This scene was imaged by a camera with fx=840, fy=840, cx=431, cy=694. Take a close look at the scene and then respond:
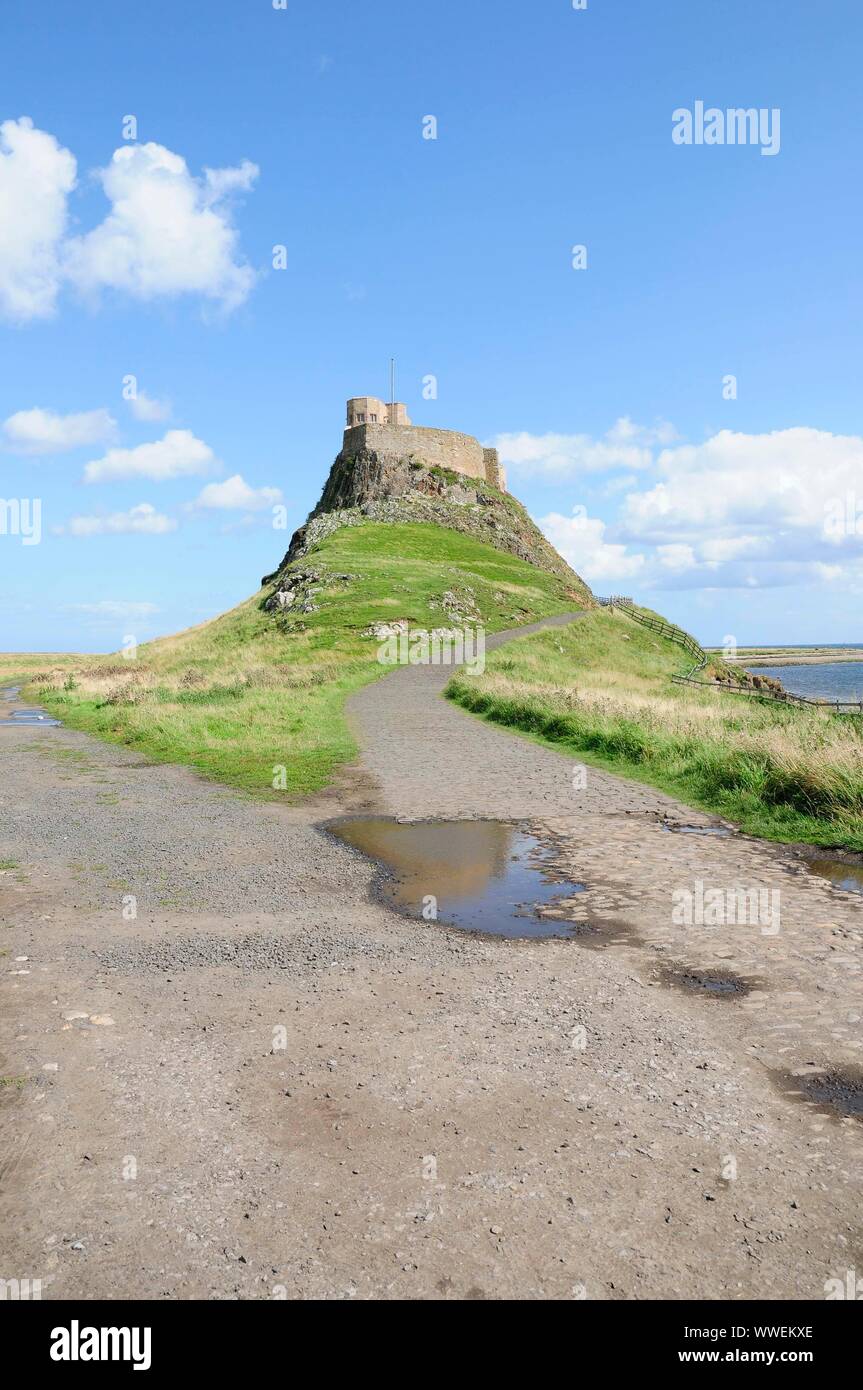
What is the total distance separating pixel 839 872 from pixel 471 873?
4.28 metres

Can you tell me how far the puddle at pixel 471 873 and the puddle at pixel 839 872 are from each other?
9.35ft

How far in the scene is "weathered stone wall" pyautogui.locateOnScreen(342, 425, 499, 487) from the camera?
286 ft

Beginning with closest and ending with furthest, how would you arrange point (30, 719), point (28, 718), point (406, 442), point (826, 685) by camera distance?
point (30, 719)
point (28, 718)
point (406, 442)
point (826, 685)

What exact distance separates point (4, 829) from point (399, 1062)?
31.2ft

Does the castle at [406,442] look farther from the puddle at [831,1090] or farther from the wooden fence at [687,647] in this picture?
the puddle at [831,1090]

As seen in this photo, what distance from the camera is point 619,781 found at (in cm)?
1600

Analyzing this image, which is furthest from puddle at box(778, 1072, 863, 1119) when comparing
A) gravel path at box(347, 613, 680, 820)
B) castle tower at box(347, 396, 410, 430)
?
castle tower at box(347, 396, 410, 430)

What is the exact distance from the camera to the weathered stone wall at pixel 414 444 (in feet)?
286

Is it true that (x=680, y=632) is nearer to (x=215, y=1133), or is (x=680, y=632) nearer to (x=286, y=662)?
(x=286, y=662)

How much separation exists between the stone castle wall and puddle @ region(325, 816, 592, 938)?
79191mm

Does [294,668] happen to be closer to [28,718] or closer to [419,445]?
[28,718]

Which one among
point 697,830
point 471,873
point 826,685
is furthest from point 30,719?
point 826,685

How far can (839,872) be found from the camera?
9789 mm
